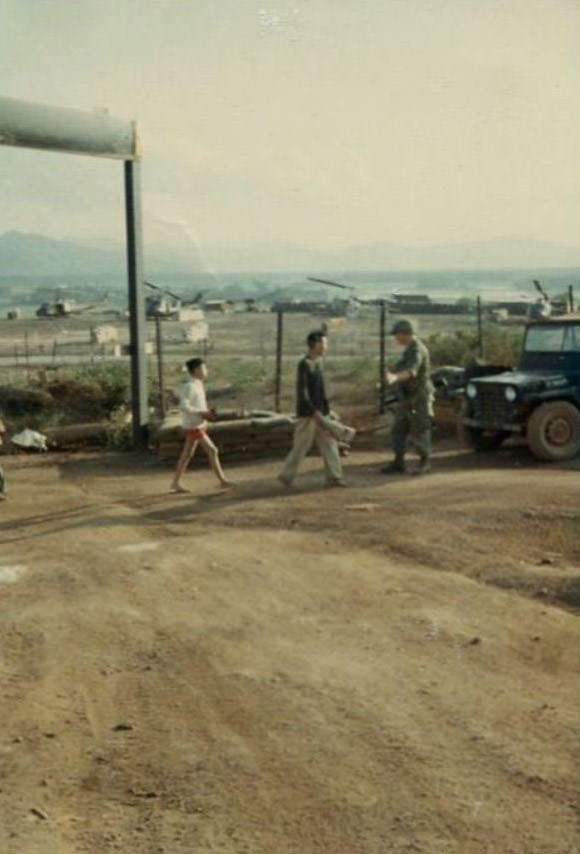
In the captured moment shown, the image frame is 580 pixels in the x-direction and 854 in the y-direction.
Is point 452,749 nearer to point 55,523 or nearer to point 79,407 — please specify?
point 55,523

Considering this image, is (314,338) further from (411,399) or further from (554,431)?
(554,431)

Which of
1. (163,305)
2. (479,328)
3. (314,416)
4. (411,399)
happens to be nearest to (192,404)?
(314,416)

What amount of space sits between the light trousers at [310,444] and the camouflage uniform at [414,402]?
102 cm

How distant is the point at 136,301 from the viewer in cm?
1516

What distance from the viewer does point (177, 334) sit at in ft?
127

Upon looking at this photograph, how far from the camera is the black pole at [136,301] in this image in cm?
1494

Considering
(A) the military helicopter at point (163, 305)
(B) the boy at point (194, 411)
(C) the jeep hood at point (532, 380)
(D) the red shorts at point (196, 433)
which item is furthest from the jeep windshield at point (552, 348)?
(A) the military helicopter at point (163, 305)

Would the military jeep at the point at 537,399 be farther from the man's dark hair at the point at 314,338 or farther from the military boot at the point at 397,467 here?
the man's dark hair at the point at 314,338

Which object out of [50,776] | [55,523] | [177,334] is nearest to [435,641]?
[50,776]

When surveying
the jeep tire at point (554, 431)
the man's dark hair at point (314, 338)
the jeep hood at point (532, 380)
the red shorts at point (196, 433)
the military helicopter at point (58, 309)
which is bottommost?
the jeep tire at point (554, 431)

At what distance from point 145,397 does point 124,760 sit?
396 inches

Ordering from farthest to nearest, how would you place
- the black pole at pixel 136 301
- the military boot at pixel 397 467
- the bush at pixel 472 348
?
the bush at pixel 472 348
the black pole at pixel 136 301
the military boot at pixel 397 467

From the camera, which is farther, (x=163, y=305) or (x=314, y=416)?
(x=163, y=305)

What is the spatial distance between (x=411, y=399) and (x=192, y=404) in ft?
7.69
